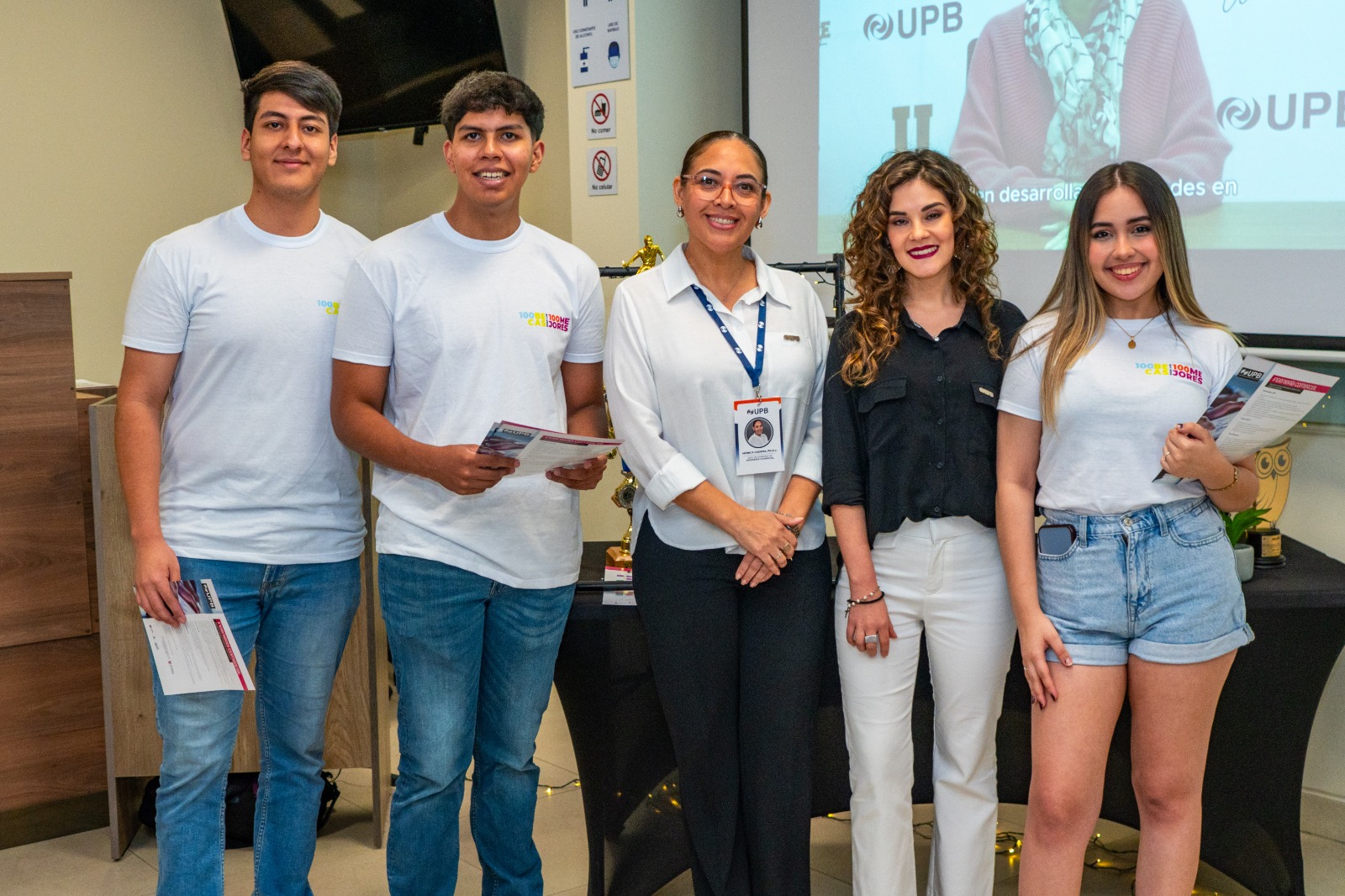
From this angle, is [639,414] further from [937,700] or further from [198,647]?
[198,647]

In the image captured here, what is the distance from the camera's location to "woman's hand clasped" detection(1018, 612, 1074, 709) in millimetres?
2066

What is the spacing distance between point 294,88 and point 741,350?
954 mm

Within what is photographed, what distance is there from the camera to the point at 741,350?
2215 millimetres

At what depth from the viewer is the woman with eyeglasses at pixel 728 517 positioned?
86.0 inches

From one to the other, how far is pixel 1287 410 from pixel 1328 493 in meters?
1.42

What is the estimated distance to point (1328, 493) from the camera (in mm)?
3166

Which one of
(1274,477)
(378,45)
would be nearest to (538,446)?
(1274,477)

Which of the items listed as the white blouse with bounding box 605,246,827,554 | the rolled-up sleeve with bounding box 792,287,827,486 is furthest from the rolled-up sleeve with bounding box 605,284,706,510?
the rolled-up sleeve with bounding box 792,287,827,486

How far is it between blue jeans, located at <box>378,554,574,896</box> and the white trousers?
60 centimetres

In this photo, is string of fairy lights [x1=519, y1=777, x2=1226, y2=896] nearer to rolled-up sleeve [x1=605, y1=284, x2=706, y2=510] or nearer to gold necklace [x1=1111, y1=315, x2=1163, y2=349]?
rolled-up sleeve [x1=605, y1=284, x2=706, y2=510]

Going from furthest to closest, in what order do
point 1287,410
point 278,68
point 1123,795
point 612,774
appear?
point 1123,795 < point 612,774 < point 278,68 < point 1287,410

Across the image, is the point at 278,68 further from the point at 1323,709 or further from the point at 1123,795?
the point at 1323,709

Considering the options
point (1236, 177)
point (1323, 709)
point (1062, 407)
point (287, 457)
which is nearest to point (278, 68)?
point (287, 457)

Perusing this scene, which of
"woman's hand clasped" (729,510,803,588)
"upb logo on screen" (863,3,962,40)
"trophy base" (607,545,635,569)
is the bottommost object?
"trophy base" (607,545,635,569)
